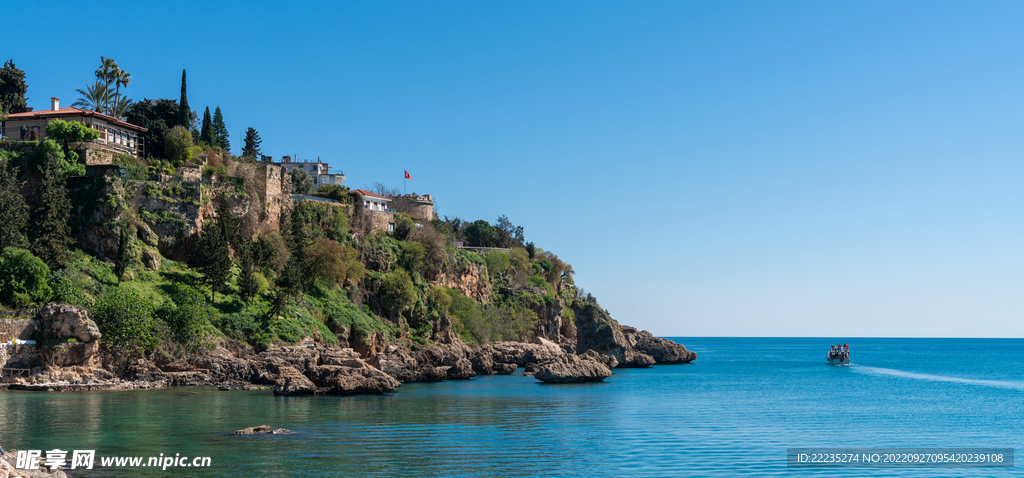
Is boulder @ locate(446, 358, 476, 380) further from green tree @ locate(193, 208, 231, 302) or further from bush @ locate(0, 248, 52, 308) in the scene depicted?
bush @ locate(0, 248, 52, 308)

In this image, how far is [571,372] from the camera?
57.5m

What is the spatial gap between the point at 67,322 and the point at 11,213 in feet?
32.2

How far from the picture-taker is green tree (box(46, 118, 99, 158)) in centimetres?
5769

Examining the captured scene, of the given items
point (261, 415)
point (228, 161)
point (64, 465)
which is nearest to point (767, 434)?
point (261, 415)

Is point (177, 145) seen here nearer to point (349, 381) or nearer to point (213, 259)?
point (213, 259)

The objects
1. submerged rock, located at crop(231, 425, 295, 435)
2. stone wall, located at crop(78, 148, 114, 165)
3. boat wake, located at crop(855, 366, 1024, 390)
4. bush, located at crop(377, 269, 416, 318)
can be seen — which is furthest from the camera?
bush, located at crop(377, 269, 416, 318)

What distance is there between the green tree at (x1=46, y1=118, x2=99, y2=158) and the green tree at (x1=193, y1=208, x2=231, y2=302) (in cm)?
1144

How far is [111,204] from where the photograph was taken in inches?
2167

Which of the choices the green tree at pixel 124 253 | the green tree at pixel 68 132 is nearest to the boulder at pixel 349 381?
the green tree at pixel 124 253

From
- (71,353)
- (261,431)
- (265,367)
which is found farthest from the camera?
(265,367)

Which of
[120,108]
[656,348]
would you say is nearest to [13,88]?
[120,108]

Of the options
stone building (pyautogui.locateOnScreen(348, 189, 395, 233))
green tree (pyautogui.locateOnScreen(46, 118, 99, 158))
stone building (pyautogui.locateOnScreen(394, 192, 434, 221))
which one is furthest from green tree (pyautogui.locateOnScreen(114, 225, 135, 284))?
stone building (pyautogui.locateOnScreen(394, 192, 434, 221))

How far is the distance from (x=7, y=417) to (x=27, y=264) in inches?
725

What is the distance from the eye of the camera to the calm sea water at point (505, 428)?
23.1 m
